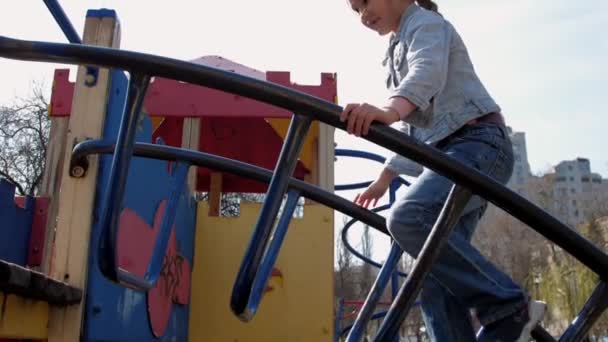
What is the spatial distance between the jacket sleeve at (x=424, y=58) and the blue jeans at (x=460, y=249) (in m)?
A: 0.16

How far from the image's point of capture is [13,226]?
2.24 metres

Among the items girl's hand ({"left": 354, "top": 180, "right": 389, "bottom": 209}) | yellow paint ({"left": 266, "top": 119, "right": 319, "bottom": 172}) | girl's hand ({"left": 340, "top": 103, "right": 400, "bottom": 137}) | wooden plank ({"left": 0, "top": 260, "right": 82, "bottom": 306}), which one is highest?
yellow paint ({"left": 266, "top": 119, "right": 319, "bottom": 172})

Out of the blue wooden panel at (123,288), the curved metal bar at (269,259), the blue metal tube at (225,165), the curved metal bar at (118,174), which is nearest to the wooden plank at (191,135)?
the blue wooden panel at (123,288)

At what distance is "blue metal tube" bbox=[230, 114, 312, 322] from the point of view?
2.81 ft

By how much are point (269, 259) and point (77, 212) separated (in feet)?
1.93

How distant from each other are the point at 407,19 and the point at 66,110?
7.53ft

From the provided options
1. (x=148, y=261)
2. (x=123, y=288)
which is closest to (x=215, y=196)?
(x=148, y=261)

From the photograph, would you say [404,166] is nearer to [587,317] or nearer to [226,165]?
[226,165]

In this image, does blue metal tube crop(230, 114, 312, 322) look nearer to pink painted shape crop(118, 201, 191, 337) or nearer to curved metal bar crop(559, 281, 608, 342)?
curved metal bar crop(559, 281, 608, 342)

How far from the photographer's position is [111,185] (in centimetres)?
90

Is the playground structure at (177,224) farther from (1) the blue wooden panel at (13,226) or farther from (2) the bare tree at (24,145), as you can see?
(2) the bare tree at (24,145)

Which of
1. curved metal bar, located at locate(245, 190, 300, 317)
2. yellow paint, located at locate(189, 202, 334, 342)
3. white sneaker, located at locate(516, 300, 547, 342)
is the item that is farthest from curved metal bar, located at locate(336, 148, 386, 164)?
white sneaker, located at locate(516, 300, 547, 342)

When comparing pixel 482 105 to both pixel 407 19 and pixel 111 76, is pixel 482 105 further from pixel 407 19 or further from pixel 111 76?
pixel 111 76

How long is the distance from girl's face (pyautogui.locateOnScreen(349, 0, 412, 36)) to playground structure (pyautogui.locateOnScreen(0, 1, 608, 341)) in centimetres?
27
